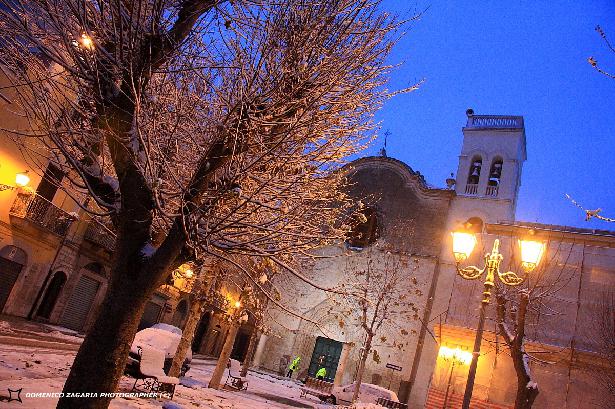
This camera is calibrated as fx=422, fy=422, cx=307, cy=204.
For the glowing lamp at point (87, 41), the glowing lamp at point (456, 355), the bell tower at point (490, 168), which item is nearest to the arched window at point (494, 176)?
the bell tower at point (490, 168)

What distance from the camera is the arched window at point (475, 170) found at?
80.3 ft

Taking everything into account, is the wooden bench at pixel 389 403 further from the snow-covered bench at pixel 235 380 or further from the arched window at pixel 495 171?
the arched window at pixel 495 171

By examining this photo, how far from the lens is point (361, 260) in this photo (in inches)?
985

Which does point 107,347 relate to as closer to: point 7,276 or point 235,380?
point 235,380

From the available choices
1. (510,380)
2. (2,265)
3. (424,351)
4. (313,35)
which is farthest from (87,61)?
(424,351)

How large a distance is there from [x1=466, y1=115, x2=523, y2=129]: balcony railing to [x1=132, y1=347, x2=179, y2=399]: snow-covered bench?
22.2 m

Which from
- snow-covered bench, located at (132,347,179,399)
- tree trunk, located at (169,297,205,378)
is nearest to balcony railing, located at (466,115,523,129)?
tree trunk, located at (169,297,205,378)

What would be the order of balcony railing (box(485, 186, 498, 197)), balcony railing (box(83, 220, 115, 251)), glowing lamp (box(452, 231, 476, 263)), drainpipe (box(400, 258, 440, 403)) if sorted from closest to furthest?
glowing lamp (box(452, 231, 476, 263)), balcony railing (box(83, 220, 115, 251)), drainpipe (box(400, 258, 440, 403)), balcony railing (box(485, 186, 498, 197))

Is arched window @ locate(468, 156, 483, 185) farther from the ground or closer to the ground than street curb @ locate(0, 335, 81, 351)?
farther from the ground

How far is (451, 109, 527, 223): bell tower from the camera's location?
75.1ft

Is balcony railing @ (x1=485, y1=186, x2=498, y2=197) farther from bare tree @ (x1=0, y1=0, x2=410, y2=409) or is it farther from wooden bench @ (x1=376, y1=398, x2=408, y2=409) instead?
bare tree @ (x1=0, y1=0, x2=410, y2=409)

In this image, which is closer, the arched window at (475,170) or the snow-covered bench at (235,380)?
the snow-covered bench at (235,380)

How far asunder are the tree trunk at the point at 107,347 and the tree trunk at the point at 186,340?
730 centimetres

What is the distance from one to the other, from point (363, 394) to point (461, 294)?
20.8 feet
